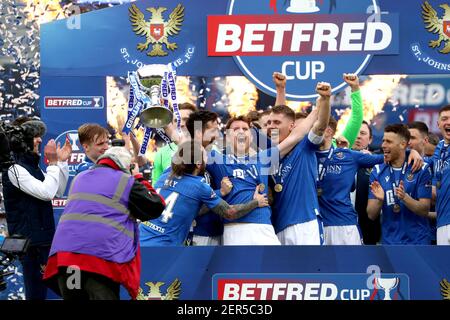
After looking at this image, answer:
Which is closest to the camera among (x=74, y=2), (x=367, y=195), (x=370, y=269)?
(x=370, y=269)

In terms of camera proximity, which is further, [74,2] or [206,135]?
[74,2]

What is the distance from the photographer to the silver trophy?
24.9 feet

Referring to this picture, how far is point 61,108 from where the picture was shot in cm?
870

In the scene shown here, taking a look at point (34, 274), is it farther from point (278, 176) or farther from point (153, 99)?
point (278, 176)

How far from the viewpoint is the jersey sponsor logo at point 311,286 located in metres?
6.39

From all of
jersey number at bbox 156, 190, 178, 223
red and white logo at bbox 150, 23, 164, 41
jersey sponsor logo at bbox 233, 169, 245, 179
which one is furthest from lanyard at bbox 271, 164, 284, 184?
red and white logo at bbox 150, 23, 164, 41

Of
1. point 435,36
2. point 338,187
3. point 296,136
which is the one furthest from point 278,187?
point 435,36

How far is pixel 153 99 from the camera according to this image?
7781 mm

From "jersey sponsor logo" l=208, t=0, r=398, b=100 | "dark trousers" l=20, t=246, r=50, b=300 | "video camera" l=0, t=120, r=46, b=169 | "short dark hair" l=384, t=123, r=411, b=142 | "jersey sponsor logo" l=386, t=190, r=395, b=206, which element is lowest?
"dark trousers" l=20, t=246, r=50, b=300

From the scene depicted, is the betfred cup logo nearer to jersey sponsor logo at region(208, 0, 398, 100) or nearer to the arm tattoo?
the arm tattoo

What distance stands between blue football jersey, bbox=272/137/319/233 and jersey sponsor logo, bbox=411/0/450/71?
189cm
